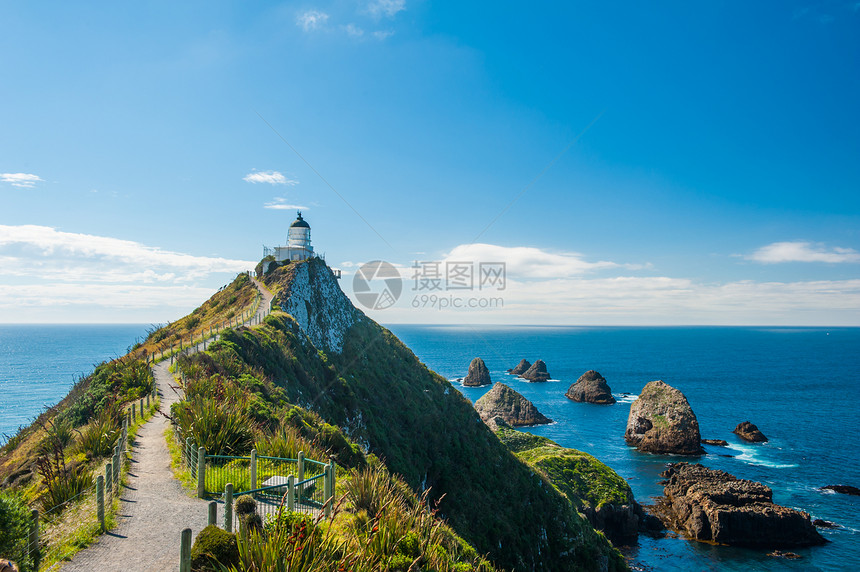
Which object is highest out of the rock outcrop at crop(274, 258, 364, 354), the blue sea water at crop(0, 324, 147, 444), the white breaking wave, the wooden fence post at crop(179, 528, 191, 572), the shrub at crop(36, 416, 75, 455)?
the rock outcrop at crop(274, 258, 364, 354)

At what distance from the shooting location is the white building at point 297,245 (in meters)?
62.4

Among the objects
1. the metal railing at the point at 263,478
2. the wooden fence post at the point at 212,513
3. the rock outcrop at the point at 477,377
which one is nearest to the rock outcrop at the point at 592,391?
the rock outcrop at the point at 477,377

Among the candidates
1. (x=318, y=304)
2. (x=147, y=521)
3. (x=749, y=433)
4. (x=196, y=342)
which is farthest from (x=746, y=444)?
(x=147, y=521)

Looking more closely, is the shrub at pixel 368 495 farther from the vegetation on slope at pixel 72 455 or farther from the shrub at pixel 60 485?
the shrub at pixel 60 485

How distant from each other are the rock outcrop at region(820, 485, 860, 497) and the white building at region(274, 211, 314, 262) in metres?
69.7

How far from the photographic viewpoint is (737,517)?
41281 millimetres

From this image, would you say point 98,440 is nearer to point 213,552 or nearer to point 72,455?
point 72,455

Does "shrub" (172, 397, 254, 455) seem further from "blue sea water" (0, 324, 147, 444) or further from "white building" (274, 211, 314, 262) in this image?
"white building" (274, 211, 314, 262)

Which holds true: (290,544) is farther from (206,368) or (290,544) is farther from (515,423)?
(515,423)

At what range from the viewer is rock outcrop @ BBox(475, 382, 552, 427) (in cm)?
8588

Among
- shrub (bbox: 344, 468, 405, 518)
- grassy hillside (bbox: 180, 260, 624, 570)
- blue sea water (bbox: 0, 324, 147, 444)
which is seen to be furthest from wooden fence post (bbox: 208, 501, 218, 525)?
blue sea water (bbox: 0, 324, 147, 444)

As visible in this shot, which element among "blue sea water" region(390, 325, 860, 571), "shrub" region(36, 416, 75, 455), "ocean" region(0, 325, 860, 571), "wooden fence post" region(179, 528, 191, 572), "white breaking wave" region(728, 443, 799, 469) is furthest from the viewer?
"white breaking wave" region(728, 443, 799, 469)

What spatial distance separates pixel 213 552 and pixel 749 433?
88.5 metres

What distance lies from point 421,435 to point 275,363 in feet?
49.5
